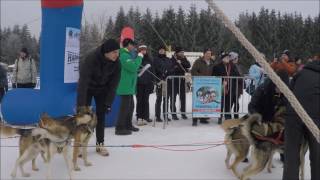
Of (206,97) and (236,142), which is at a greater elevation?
(206,97)

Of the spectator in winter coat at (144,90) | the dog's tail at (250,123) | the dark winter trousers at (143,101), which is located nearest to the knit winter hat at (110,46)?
the dog's tail at (250,123)

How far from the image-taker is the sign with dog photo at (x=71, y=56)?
7480 millimetres

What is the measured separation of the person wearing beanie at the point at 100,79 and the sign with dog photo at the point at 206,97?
9.69 feet

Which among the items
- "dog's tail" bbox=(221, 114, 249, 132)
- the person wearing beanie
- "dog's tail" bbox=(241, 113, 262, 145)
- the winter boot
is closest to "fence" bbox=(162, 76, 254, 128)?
the winter boot

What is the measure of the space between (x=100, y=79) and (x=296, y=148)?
3.02 m

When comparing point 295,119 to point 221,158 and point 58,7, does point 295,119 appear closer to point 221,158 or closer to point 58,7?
point 221,158

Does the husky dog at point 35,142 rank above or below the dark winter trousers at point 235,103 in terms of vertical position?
below

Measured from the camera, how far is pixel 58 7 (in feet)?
24.4

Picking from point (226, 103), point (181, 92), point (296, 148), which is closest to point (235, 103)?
point (226, 103)

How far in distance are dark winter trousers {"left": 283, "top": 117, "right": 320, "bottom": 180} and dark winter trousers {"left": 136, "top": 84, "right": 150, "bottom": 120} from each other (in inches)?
202

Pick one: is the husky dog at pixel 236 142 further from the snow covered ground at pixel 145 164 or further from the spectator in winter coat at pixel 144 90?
the spectator in winter coat at pixel 144 90

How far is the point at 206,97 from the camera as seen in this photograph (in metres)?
8.96

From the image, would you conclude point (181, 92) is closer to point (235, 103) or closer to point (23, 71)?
point (235, 103)

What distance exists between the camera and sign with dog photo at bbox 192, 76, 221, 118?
8867mm
